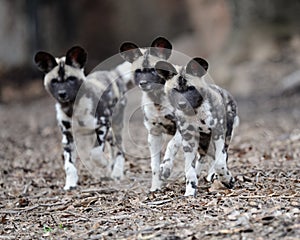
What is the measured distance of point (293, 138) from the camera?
901 centimetres

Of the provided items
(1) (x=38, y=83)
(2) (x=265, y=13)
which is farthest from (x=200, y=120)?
(1) (x=38, y=83)

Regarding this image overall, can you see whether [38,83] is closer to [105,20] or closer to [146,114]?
[105,20]

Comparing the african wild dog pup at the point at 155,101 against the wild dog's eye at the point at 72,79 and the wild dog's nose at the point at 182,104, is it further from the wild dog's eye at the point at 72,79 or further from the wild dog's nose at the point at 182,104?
the wild dog's eye at the point at 72,79

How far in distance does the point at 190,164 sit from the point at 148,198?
456 mm

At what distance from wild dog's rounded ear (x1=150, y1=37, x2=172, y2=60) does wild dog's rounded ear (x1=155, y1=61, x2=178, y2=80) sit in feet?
1.15

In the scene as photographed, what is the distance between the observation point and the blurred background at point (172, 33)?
15711 mm

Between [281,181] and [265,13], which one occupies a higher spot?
[265,13]

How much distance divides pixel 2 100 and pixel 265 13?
22.4ft

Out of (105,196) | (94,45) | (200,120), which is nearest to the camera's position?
(200,120)

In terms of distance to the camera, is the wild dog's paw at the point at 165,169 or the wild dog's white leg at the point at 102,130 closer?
the wild dog's paw at the point at 165,169

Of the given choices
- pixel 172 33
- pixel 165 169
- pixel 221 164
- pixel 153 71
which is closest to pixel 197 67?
pixel 153 71

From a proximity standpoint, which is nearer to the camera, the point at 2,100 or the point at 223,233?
the point at 223,233

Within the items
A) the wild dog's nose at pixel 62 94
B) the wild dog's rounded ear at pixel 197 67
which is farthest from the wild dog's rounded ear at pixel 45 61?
the wild dog's rounded ear at pixel 197 67

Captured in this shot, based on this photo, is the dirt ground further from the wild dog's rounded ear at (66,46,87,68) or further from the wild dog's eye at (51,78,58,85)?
the wild dog's rounded ear at (66,46,87,68)
